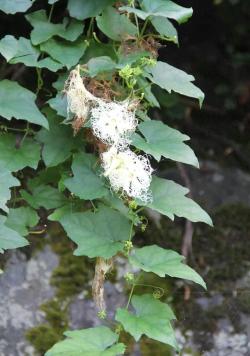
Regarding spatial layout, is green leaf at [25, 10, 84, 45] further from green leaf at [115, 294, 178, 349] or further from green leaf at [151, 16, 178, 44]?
green leaf at [115, 294, 178, 349]

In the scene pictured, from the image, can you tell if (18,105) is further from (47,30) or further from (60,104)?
(47,30)

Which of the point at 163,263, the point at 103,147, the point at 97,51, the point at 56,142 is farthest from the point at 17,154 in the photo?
the point at 163,263

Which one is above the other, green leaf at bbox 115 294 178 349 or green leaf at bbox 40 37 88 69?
green leaf at bbox 40 37 88 69

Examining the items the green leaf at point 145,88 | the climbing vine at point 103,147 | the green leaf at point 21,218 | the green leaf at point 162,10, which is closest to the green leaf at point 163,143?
the climbing vine at point 103,147

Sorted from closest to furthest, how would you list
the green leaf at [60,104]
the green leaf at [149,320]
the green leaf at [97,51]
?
1. the green leaf at [149,320]
2. the green leaf at [60,104]
3. the green leaf at [97,51]

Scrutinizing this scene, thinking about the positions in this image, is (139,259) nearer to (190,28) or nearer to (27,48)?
(27,48)

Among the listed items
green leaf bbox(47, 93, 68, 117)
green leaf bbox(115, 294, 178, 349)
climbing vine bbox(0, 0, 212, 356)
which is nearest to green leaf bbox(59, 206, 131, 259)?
climbing vine bbox(0, 0, 212, 356)

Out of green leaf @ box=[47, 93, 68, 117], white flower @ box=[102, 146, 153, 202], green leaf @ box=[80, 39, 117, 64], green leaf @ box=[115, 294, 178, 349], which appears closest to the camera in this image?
green leaf @ box=[115, 294, 178, 349]

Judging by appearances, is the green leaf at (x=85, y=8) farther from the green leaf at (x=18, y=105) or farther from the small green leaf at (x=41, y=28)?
the green leaf at (x=18, y=105)
